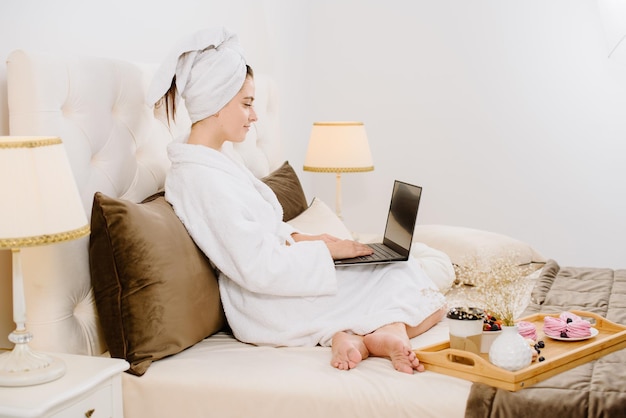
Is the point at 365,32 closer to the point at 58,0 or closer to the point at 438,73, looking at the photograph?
the point at 438,73

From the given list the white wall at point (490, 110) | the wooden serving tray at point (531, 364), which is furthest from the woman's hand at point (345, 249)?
the white wall at point (490, 110)

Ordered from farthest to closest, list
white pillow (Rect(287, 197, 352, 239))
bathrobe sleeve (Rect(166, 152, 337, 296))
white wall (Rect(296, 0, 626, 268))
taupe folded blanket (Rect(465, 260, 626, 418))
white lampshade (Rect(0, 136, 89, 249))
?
white wall (Rect(296, 0, 626, 268)) → white pillow (Rect(287, 197, 352, 239)) → bathrobe sleeve (Rect(166, 152, 337, 296)) → taupe folded blanket (Rect(465, 260, 626, 418)) → white lampshade (Rect(0, 136, 89, 249))

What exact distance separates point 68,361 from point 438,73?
2.98m

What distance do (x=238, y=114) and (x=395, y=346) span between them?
819 mm

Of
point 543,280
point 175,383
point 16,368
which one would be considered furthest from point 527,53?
point 16,368

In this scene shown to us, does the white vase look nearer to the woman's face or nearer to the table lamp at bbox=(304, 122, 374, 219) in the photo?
the woman's face

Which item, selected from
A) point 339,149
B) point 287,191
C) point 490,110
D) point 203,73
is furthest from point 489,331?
point 490,110

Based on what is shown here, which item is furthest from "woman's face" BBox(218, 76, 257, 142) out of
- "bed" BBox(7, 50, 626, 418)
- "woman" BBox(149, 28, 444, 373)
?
"bed" BBox(7, 50, 626, 418)

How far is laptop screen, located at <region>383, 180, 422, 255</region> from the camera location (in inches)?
87.6

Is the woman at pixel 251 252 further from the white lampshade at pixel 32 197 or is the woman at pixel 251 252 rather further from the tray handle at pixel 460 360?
the white lampshade at pixel 32 197

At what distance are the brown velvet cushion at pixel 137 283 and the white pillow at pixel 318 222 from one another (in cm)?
85

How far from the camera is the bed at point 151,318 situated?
171cm

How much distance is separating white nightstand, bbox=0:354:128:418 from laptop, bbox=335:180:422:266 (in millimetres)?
693

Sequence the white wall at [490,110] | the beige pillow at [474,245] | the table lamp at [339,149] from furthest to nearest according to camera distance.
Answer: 1. the white wall at [490,110]
2. the table lamp at [339,149]
3. the beige pillow at [474,245]
